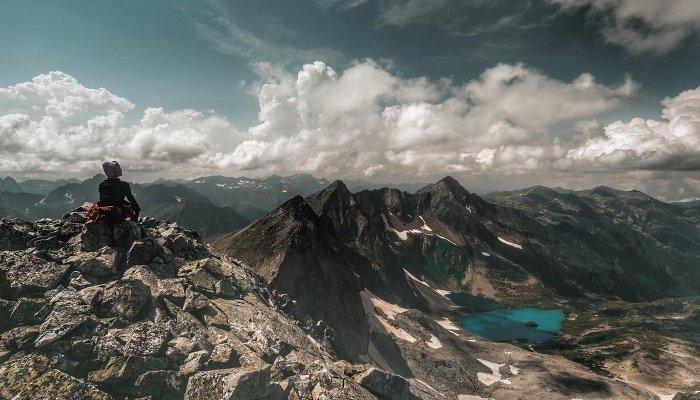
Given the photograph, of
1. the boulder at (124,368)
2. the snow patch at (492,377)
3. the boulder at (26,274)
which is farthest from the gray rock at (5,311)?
the snow patch at (492,377)

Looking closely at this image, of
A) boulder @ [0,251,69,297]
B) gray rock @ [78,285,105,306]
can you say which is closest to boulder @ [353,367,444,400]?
gray rock @ [78,285,105,306]

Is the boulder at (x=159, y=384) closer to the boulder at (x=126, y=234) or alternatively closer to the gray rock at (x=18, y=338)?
the gray rock at (x=18, y=338)

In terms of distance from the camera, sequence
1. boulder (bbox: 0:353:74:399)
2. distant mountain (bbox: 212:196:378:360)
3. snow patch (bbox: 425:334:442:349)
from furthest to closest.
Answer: snow patch (bbox: 425:334:442:349), distant mountain (bbox: 212:196:378:360), boulder (bbox: 0:353:74:399)

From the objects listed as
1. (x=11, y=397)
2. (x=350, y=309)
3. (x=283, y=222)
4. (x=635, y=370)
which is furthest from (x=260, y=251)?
(x=635, y=370)

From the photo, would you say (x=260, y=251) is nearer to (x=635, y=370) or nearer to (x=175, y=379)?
(x=175, y=379)

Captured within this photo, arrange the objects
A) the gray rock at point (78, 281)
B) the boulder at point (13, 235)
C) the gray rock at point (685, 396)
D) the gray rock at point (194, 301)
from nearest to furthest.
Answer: the gray rock at point (78, 281), the gray rock at point (194, 301), the boulder at point (13, 235), the gray rock at point (685, 396)

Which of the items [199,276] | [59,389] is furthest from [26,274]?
[199,276]

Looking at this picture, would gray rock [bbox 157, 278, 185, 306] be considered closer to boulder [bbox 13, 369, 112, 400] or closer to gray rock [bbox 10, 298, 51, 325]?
gray rock [bbox 10, 298, 51, 325]
